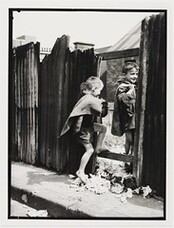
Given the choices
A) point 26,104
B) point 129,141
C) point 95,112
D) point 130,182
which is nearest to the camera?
point 130,182

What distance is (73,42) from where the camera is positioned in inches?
172

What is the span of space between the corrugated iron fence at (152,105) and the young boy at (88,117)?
0.46m

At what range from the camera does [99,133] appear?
4.35 m

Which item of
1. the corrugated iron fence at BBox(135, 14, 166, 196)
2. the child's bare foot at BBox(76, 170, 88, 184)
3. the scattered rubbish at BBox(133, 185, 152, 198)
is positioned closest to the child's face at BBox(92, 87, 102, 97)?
the corrugated iron fence at BBox(135, 14, 166, 196)

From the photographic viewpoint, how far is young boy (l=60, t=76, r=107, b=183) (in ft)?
14.0

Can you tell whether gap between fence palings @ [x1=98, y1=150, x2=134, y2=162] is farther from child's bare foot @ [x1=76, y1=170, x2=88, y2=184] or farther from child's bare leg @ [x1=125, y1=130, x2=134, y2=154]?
child's bare foot @ [x1=76, y1=170, x2=88, y2=184]

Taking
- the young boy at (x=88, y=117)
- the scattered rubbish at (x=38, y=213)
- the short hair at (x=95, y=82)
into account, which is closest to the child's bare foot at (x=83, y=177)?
the young boy at (x=88, y=117)

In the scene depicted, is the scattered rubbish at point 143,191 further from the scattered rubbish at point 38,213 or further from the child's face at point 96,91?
the child's face at point 96,91

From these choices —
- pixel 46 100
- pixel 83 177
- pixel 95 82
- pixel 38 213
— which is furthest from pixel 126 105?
pixel 38 213

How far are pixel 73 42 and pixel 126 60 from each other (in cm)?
66

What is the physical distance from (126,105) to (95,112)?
0.36 m

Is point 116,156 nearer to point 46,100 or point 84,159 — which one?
point 84,159

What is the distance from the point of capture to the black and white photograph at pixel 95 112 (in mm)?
3916
